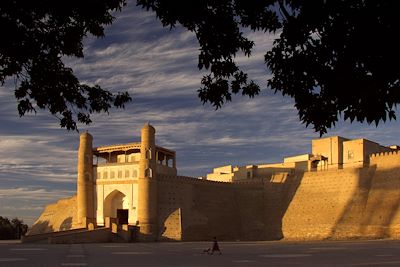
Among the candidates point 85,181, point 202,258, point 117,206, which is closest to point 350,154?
point 117,206

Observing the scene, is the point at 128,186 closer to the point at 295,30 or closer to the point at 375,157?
the point at 375,157

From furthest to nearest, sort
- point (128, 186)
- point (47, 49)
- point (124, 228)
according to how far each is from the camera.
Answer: point (128, 186), point (124, 228), point (47, 49)

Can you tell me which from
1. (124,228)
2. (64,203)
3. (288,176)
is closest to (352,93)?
(124,228)

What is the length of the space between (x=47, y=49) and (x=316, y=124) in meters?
3.59

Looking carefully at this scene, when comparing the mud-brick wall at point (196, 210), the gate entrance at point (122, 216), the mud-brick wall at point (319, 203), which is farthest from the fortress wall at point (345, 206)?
the gate entrance at point (122, 216)

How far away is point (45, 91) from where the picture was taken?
739cm

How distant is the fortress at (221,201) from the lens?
142 ft

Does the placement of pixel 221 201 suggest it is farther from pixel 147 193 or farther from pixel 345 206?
pixel 345 206

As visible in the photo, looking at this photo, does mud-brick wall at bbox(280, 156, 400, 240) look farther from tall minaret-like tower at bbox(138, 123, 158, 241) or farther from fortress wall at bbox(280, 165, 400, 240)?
tall minaret-like tower at bbox(138, 123, 158, 241)

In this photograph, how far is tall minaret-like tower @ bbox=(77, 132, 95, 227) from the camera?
152 ft

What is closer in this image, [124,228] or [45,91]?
[45,91]

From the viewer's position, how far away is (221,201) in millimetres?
48969

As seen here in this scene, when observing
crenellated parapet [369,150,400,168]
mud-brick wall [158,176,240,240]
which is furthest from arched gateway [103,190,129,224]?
crenellated parapet [369,150,400,168]

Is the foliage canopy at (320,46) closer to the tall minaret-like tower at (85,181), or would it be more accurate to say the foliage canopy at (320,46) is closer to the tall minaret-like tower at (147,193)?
the tall minaret-like tower at (147,193)
